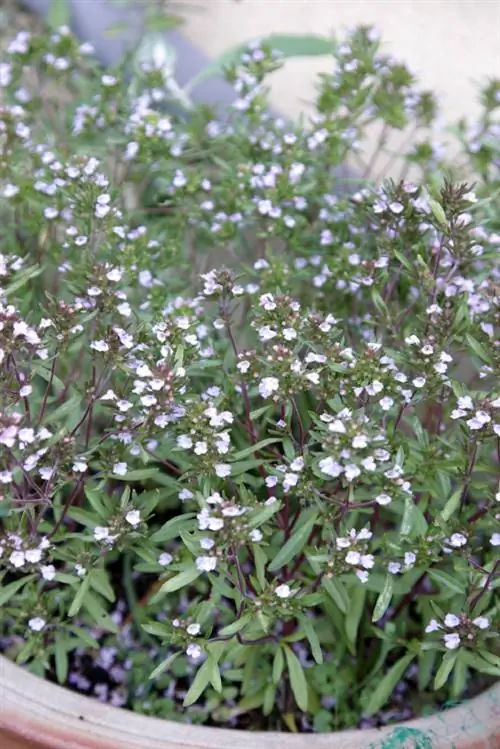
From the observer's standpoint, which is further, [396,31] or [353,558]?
[396,31]

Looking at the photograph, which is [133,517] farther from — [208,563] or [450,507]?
[450,507]

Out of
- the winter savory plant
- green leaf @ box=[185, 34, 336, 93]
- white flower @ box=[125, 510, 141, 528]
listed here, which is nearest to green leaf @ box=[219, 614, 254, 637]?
the winter savory plant

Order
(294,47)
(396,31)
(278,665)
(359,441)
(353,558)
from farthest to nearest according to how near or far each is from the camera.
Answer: (396,31)
(294,47)
(278,665)
(353,558)
(359,441)

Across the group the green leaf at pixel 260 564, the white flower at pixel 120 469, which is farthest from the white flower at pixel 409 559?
the white flower at pixel 120 469

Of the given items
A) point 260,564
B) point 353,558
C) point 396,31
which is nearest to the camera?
point 353,558

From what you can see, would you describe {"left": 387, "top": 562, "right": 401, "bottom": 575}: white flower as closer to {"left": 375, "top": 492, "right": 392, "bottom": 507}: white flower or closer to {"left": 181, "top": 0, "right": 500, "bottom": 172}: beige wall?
{"left": 375, "top": 492, "right": 392, "bottom": 507}: white flower

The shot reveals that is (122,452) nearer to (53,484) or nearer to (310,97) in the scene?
(53,484)

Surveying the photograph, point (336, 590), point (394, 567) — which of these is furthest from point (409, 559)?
point (336, 590)
